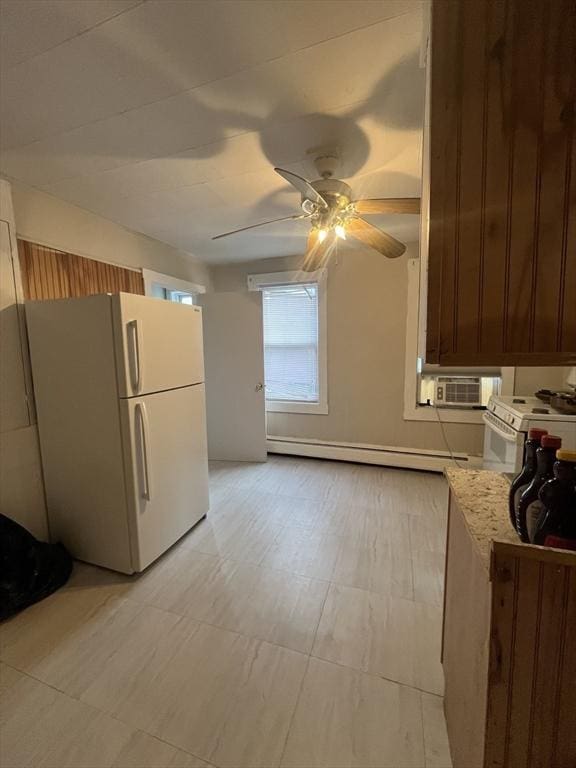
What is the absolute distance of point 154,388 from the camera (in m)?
1.97

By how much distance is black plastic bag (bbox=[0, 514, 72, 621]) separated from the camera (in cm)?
166

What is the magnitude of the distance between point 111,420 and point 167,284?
1.86 m

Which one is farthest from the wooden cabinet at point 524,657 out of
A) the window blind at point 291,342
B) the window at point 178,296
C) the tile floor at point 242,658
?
the window at point 178,296

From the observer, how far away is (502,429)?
243 cm

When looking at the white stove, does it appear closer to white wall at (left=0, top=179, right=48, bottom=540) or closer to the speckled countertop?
the speckled countertop

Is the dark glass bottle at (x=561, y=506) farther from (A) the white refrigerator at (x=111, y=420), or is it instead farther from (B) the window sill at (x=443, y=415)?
(B) the window sill at (x=443, y=415)

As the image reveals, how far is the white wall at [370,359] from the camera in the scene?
10.8 feet

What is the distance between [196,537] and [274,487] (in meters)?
0.94

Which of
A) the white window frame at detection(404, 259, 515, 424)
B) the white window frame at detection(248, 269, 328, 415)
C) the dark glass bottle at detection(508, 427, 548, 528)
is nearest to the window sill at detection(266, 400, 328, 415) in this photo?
the white window frame at detection(248, 269, 328, 415)

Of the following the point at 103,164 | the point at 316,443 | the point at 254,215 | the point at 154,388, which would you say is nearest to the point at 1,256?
the point at 103,164

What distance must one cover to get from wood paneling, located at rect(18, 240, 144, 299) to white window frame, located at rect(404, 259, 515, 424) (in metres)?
2.68

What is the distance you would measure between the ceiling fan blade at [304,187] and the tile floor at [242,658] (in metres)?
2.10

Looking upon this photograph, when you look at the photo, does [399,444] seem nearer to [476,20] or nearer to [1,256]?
[476,20]

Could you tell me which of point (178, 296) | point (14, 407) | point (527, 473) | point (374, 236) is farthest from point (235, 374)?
point (527, 473)
